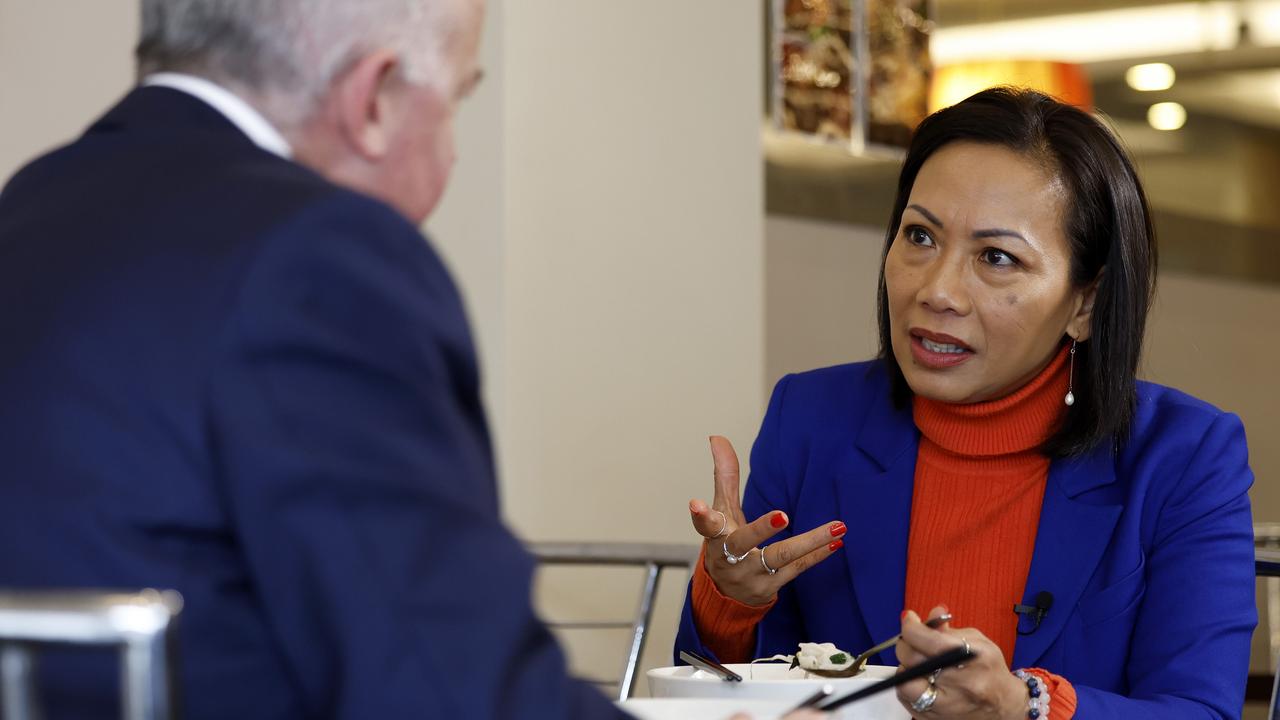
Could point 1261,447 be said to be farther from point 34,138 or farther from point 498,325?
point 34,138

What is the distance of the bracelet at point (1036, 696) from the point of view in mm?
1327

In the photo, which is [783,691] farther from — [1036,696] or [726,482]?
[726,482]

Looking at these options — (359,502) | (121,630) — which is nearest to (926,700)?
(359,502)

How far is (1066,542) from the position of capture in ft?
5.39

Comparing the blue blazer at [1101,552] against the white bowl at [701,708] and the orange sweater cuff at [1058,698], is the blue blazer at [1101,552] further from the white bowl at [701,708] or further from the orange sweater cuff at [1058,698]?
the white bowl at [701,708]

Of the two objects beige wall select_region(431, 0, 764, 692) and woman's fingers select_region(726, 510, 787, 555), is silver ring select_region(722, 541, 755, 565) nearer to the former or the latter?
woman's fingers select_region(726, 510, 787, 555)

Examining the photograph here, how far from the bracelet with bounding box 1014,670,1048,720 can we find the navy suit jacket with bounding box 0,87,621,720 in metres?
0.71

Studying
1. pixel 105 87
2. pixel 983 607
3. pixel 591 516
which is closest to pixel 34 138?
pixel 105 87

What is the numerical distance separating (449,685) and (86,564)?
175 mm

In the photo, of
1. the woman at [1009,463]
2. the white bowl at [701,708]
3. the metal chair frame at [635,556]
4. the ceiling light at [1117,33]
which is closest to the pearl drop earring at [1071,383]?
the woman at [1009,463]

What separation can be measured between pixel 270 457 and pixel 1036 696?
88 centimetres

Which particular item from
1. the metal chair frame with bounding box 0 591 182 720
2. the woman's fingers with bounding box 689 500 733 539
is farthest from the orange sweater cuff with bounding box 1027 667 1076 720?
the metal chair frame with bounding box 0 591 182 720

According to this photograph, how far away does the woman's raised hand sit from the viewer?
4.97 ft

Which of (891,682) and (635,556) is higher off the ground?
(891,682)
